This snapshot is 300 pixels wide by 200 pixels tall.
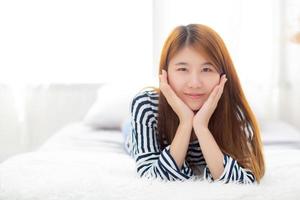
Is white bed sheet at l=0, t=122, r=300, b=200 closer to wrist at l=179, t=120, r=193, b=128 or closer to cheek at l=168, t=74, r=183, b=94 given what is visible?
wrist at l=179, t=120, r=193, b=128

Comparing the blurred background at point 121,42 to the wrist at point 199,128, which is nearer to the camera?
the wrist at point 199,128

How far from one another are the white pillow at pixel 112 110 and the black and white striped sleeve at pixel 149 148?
93cm

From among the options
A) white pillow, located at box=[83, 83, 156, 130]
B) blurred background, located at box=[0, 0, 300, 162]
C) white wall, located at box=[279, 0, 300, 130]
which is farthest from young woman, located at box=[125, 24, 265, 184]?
white wall, located at box=[279, 0, 300, 130]

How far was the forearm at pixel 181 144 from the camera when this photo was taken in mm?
1273

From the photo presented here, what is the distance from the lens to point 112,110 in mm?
2430

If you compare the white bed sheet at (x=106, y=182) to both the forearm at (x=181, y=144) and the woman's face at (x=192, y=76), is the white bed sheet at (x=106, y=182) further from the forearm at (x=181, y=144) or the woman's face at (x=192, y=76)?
the woman's face at (x=192, y=76)

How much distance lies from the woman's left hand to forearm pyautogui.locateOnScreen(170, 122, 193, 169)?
0.09ft

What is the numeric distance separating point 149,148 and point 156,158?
0.04 metres

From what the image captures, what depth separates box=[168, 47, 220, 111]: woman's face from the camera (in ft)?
4.22

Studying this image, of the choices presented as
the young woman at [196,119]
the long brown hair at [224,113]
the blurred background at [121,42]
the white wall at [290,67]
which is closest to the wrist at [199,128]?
the young woman at [196,119]

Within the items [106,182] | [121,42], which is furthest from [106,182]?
[121,42]

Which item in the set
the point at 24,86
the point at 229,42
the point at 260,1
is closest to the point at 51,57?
the point at 24,86

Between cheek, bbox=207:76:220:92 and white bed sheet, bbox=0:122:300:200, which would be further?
cheek, bbox=207:76:220:92

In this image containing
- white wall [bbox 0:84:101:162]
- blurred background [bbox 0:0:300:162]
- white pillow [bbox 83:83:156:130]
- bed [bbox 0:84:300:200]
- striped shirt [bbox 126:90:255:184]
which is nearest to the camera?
bed [bbox 0:84:300:200]
